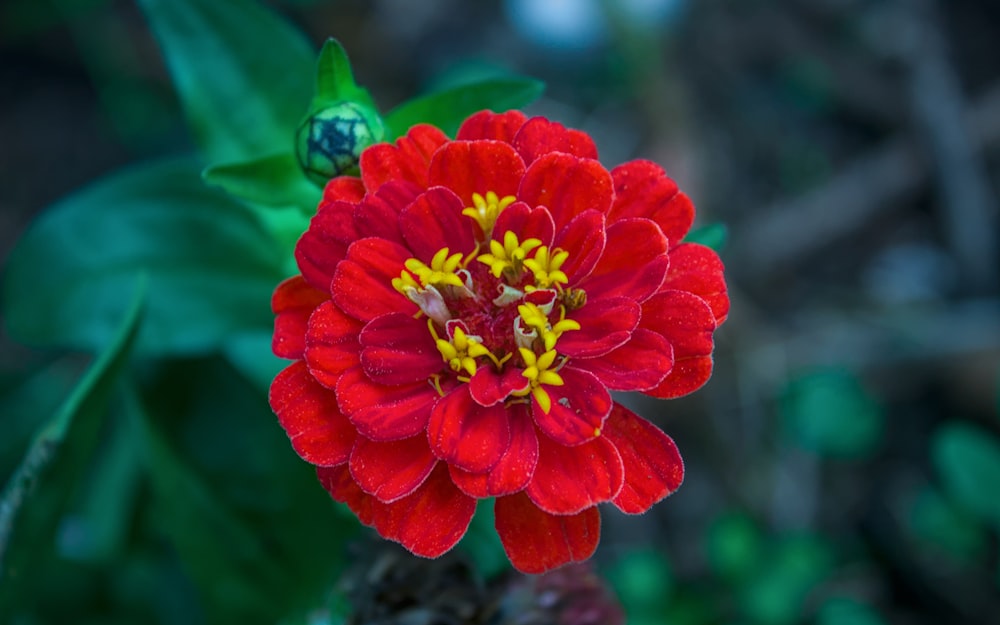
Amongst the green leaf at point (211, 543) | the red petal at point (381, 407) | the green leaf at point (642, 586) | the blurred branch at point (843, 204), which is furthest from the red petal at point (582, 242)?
the blurred branch at point (843, 204)

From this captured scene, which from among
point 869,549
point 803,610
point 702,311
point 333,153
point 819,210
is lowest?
point 803,610

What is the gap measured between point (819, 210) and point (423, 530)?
6.45ft

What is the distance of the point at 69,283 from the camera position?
155 centimetres

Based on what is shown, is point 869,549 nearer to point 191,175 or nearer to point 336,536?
point 336,536

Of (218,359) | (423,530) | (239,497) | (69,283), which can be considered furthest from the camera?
(218,359)

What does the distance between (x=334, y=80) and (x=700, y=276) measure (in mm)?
566

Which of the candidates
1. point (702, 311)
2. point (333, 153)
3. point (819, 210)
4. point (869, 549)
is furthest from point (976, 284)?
point (333, 153)

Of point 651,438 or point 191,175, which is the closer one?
point 651,438

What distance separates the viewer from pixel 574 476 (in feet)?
2.99

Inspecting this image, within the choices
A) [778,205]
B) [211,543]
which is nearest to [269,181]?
[211,543]

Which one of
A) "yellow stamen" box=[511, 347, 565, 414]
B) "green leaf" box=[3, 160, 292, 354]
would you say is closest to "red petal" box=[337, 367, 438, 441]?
"yellow stamen" box=[511, 347, 565, 414]

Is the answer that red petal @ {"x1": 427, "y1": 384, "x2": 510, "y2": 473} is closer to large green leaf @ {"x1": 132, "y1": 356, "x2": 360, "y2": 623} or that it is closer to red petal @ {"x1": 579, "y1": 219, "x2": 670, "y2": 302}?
red petal @ {"x1": 579, "y1": 219, "x2": 670, "y2": 302}

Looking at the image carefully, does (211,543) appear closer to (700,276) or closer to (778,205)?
(700,276)

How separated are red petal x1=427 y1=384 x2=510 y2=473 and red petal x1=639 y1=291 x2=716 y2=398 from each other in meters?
0.17
